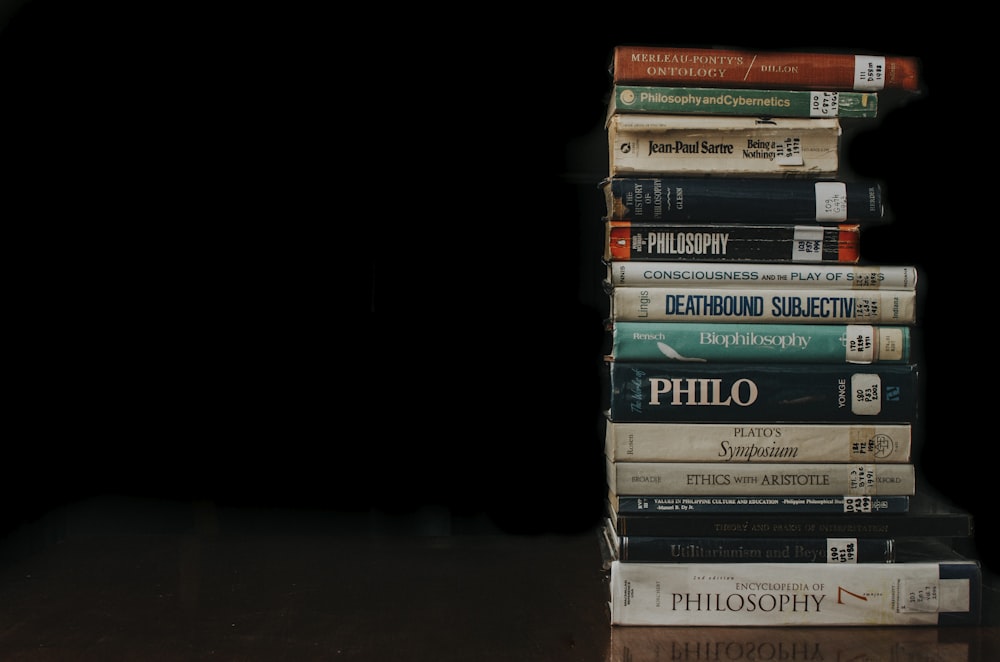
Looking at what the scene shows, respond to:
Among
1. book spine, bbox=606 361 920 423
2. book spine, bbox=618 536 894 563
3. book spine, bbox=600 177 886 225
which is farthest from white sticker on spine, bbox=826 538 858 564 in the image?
book spine, bbox=600 177 886 225

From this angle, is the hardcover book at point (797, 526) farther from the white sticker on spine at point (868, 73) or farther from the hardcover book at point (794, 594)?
the white sticker on spine at point (868, 73)

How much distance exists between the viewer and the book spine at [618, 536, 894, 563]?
1.02 meters

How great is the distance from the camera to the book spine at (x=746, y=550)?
1.02m

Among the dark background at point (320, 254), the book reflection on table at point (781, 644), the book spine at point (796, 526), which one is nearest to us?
the book reflection on table at point (781, 644)

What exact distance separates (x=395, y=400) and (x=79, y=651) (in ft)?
1.87

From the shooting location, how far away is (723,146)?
108cm

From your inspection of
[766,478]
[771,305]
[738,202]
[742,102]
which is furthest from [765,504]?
[742,102]

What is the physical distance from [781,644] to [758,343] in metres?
0.34

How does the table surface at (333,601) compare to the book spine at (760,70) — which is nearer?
the table surface at (333,601)

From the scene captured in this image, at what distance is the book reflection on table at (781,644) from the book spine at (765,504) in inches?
5.2

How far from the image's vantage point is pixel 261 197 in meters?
1.34

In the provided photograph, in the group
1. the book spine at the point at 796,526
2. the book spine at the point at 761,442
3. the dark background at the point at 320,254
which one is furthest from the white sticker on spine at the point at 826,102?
the book spine at the point at 796,526

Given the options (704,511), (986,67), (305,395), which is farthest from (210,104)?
(986,67)

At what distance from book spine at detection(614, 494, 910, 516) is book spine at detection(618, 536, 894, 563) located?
0.12ft
